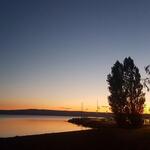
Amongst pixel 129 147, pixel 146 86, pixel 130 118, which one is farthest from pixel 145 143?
pixel 130 118

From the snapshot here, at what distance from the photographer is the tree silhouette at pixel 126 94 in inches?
2247

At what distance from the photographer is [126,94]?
5975 centimetres

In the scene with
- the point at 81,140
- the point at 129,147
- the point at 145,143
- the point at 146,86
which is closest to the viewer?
the point at 129,147

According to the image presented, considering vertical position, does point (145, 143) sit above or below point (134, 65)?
below

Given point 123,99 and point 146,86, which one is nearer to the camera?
point 146,86

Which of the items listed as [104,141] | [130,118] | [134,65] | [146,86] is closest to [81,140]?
[104,141]

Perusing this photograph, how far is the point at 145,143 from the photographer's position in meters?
29.0

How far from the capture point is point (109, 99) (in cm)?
6178

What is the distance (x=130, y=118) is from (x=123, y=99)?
4.43 m

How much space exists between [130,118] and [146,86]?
18.3 m

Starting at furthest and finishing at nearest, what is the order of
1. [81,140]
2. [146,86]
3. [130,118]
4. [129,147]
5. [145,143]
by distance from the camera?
[130,118], [146,86], [81,140], [145,143], [129,147]

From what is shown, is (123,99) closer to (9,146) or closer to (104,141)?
(104,141)

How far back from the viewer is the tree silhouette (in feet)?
187

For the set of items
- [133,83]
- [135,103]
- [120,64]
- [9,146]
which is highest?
[120,64]
